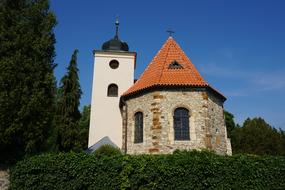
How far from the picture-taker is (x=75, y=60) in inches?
835

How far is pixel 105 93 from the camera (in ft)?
75.5

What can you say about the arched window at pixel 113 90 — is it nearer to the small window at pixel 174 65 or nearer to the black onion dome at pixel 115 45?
the black onion dome at pixel 115 45

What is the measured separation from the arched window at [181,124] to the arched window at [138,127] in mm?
2311

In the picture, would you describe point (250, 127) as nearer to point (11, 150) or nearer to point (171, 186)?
point (171, 186)

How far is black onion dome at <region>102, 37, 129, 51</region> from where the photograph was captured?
2506cm

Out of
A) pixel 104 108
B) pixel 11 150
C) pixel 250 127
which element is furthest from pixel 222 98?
pixel 250 127

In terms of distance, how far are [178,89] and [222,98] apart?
3836mm

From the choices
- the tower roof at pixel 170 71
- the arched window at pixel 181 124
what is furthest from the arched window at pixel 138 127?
the arched window at pixel 181 124

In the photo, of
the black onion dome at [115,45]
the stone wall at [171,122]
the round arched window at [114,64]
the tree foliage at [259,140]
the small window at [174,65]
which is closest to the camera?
the stone wall at [171,122]

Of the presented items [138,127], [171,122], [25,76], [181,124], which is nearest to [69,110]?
[138,127]

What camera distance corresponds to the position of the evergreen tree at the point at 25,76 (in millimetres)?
11992

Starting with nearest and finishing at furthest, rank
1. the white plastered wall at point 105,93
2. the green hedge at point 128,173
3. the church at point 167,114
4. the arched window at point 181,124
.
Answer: the green hedge at point 128,173 < the church at point 167,114 < the arched window at point 181,124 < the white plastered wall at point 105,93

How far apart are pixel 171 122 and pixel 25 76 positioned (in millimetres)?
8585

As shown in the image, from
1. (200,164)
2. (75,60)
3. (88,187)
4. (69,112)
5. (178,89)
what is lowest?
(88,187)
